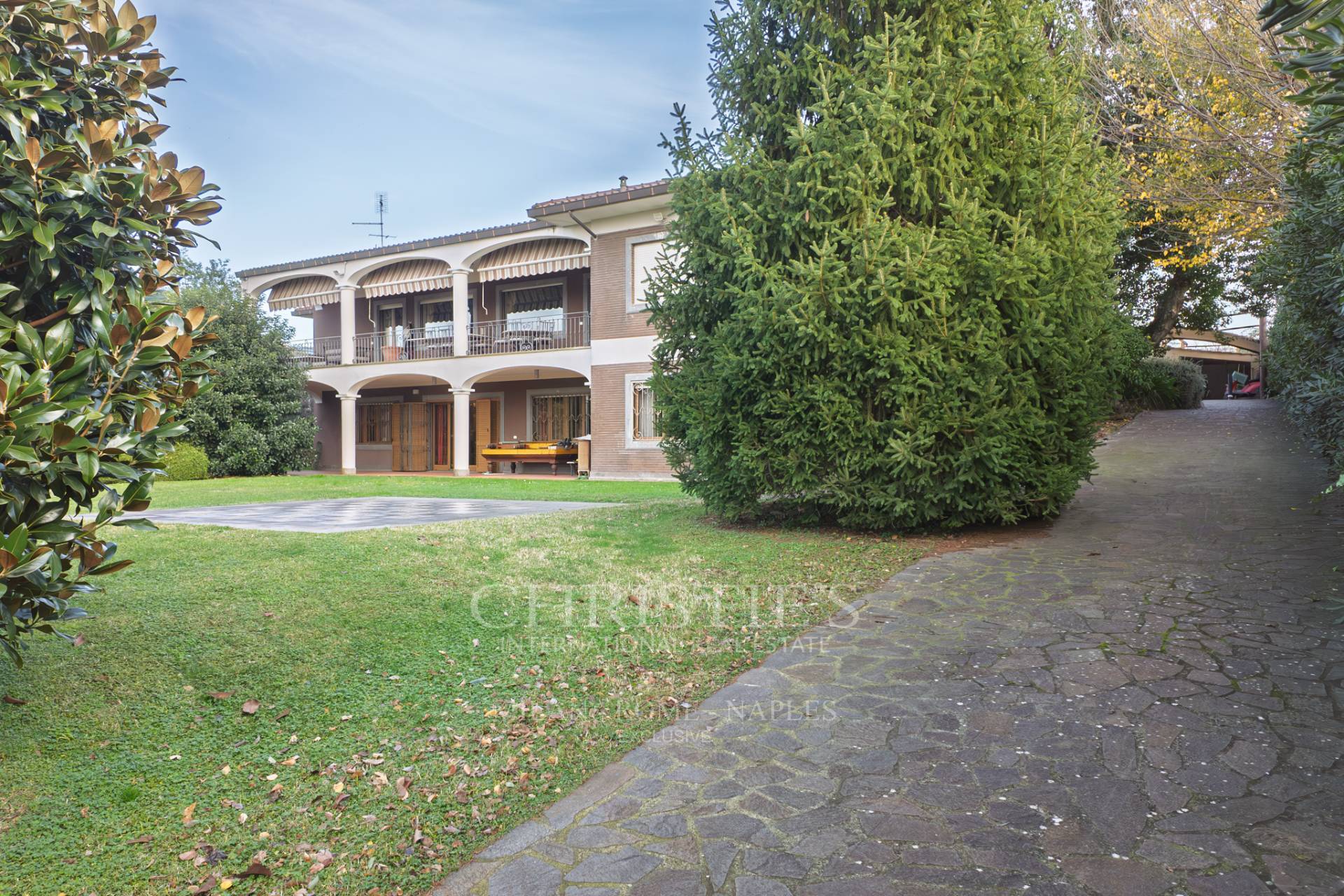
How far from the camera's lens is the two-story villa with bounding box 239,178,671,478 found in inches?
766

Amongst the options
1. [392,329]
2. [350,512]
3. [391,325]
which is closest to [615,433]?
[350,512]

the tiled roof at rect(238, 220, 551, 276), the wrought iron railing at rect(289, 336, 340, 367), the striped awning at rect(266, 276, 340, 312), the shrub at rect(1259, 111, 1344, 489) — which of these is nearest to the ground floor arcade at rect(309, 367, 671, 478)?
the wrought iron railing at rect(289, 336, 340, 367)

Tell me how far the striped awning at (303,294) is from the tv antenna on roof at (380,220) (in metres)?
7.69

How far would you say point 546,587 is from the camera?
5.96 meters

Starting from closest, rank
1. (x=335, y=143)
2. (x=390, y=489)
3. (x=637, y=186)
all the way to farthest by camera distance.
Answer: (x=335, y=143)
(x=390, y=489)
(x=637, y=186)

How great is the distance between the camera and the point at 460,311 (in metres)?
22.0

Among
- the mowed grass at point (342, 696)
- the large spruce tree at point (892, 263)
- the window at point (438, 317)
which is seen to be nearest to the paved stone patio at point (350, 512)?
the mowed grass at point (342, 696)

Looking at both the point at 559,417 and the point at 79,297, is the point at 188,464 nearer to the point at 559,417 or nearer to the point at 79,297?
the point at 559,417

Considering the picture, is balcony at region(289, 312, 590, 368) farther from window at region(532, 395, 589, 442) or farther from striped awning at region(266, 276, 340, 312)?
window at region(532, 395, 589, 442)

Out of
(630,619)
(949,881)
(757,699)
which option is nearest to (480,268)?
(630,619)

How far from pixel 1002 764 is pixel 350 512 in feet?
31.7

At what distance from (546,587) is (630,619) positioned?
38.4 inches

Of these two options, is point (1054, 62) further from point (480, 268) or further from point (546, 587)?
point (480, 268)

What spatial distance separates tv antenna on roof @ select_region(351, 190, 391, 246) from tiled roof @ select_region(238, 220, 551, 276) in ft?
27.4
